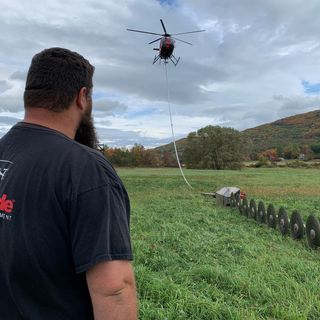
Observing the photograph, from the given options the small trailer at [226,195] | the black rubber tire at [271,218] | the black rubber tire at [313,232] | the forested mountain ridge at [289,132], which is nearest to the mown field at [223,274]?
the black rubber tire at [313,232]

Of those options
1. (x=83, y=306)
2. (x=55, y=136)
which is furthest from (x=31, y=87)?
(x=83, y=306)

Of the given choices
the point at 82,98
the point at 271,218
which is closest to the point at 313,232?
the point at 271,218

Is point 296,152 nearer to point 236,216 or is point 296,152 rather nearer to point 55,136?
point 236,216

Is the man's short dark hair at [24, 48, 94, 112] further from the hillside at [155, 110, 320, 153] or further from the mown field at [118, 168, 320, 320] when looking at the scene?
the hillside at [155, 110, 320, 153]

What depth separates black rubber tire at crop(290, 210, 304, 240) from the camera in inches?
339

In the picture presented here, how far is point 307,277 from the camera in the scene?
5.64 metres

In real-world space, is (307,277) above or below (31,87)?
below

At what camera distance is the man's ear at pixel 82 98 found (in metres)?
1.70

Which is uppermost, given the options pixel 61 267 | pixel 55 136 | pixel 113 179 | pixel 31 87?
pixel 31 87

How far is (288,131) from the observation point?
152375mm

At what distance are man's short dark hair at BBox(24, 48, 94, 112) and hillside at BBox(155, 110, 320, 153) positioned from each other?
12039 cm

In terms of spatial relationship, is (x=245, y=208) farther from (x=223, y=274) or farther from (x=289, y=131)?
(x=289, y=131)

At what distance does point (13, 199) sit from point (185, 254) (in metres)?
5.46

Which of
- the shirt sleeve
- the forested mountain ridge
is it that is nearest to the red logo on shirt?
the shirt sleeve
